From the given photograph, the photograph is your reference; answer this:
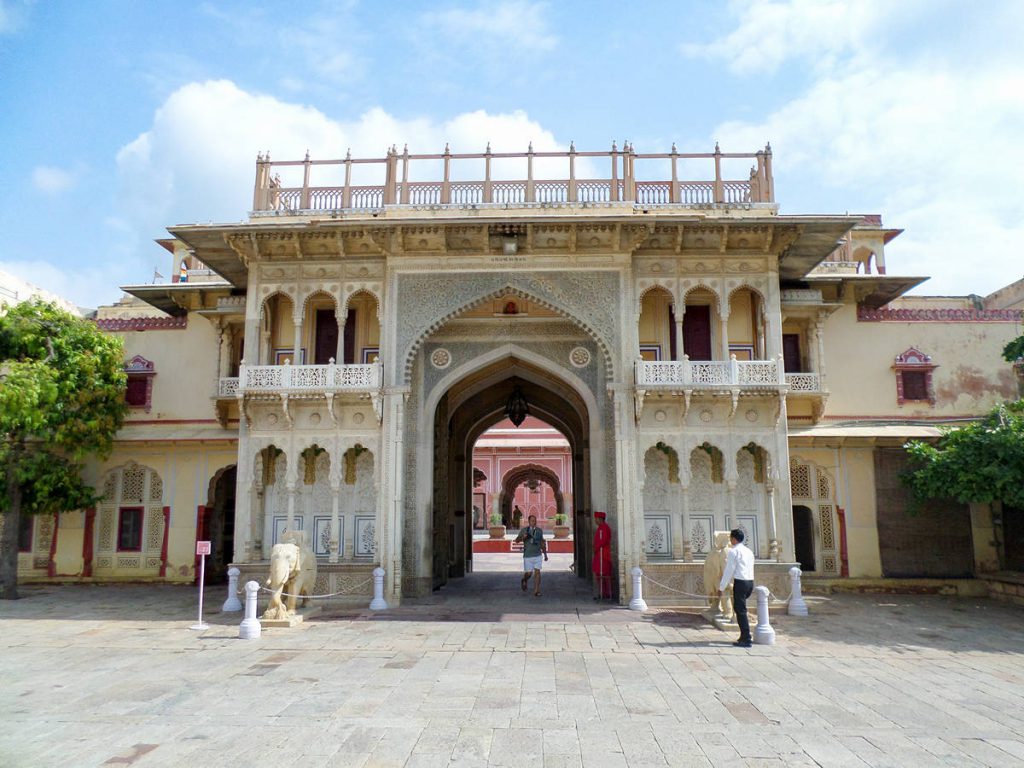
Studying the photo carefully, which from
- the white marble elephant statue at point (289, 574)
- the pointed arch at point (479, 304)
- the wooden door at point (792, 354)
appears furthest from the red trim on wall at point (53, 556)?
the wooden door at point (792, 354)

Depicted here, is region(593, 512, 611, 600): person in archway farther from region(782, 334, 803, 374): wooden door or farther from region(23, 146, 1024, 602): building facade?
region(782, 334, 803, 374): wooden door

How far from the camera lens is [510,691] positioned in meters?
7.54

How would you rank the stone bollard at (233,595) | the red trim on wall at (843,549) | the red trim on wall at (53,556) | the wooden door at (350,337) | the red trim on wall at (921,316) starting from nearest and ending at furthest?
the stone bollard at (233,595) < the wooden door at (350,337) < the red trim on wall at (843,549) < the red trim on wall at (921,316) < the red trim on wall at (53,556)

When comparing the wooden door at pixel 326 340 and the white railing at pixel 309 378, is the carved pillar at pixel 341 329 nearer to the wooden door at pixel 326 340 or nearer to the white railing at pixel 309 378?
Answer: the white railing at pixel 309 378

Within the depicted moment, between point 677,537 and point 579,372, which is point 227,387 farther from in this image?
point 677,537

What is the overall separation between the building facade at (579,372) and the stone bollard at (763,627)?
3.39 m

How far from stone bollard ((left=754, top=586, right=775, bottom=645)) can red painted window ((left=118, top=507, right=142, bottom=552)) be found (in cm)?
1457

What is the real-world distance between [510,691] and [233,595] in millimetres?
7847

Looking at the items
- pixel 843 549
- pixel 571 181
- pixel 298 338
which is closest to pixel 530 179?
pixel 571 181

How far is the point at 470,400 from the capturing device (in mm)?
19641

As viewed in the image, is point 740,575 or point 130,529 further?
point 130,529

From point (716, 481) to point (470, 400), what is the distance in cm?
732

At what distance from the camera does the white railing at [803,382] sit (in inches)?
632

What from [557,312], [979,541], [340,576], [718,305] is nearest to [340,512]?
[340,576]
